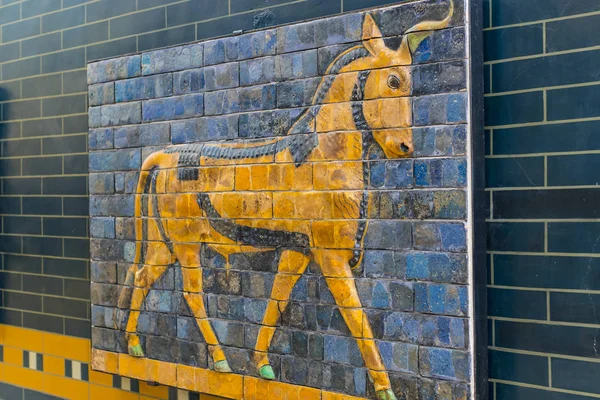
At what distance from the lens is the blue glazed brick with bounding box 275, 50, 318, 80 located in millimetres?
1952

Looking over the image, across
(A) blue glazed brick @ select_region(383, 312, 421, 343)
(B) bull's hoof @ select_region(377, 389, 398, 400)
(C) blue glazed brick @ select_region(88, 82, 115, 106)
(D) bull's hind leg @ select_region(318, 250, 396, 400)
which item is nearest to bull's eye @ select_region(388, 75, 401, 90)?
(D) bull's hind leg @ select_region(318, 250, 396, 400)

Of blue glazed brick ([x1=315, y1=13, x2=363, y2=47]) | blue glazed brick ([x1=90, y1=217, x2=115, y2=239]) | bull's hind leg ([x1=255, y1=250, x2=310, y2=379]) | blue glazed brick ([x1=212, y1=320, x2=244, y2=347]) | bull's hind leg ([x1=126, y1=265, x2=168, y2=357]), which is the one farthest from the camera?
blue glazed brick ([x1=90, y1=217, x2=115, y2=239])

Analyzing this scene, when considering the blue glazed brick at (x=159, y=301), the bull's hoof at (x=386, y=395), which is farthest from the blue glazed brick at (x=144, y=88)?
the bull's hoof at (x=386, y=395)

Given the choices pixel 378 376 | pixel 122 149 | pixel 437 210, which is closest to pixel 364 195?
pixel 437 210

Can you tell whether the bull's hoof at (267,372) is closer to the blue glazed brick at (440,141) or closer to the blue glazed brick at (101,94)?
the blue glazed brick at (440,141)

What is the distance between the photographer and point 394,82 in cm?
180

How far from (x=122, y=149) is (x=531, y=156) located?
1511 millimetres

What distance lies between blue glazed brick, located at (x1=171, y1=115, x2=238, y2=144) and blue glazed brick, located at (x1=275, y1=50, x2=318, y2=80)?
0.76 feet

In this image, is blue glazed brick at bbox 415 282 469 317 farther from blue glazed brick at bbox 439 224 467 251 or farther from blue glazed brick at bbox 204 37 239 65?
blue glazed brick at bbox 204 37 239 65

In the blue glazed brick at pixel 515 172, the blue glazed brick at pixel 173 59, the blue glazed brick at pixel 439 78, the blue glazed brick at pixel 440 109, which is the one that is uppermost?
the blue glazed brick at pixel 173 59

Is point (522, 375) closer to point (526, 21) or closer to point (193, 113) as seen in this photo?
point (526, 21)

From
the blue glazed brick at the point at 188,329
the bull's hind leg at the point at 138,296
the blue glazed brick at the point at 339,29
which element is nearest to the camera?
the blue glazed brick at the point at 339,29

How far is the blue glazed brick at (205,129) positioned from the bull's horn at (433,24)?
2.25 ft

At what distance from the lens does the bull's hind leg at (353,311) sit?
182 cm
